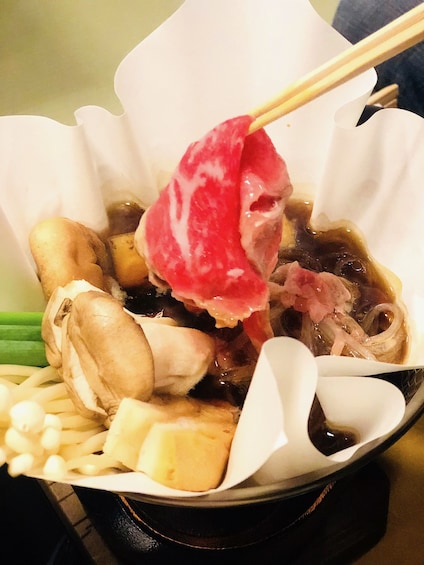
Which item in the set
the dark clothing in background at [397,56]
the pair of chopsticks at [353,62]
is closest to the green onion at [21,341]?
the pair of chopsticks at [353,62]

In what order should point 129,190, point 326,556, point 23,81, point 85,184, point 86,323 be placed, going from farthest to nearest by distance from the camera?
point 23,81
point 129,190
point 85,184
point 326,556
point 86,323

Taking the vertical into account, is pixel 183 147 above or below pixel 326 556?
above

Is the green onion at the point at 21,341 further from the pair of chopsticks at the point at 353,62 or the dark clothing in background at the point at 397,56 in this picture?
the dark clothing in background at the point at 397,56

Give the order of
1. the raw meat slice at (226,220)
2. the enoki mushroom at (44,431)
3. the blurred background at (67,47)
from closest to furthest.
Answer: the enoki mushroom at (44,431) < the raw meat slice at (226,220) < the blurred background at (67,47)

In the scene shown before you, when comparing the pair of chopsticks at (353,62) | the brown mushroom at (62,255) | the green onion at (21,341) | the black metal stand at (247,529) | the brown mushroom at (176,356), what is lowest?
the black metal stand at (247,529)

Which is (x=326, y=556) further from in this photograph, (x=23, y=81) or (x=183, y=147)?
(x=23, y=81)

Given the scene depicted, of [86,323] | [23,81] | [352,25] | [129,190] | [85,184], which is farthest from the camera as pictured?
[23,81]

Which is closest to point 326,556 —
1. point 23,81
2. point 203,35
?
point 203,35

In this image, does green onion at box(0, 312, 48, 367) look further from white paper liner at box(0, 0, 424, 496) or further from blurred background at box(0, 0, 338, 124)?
blurred background at box(0, 0, 338, 124)
